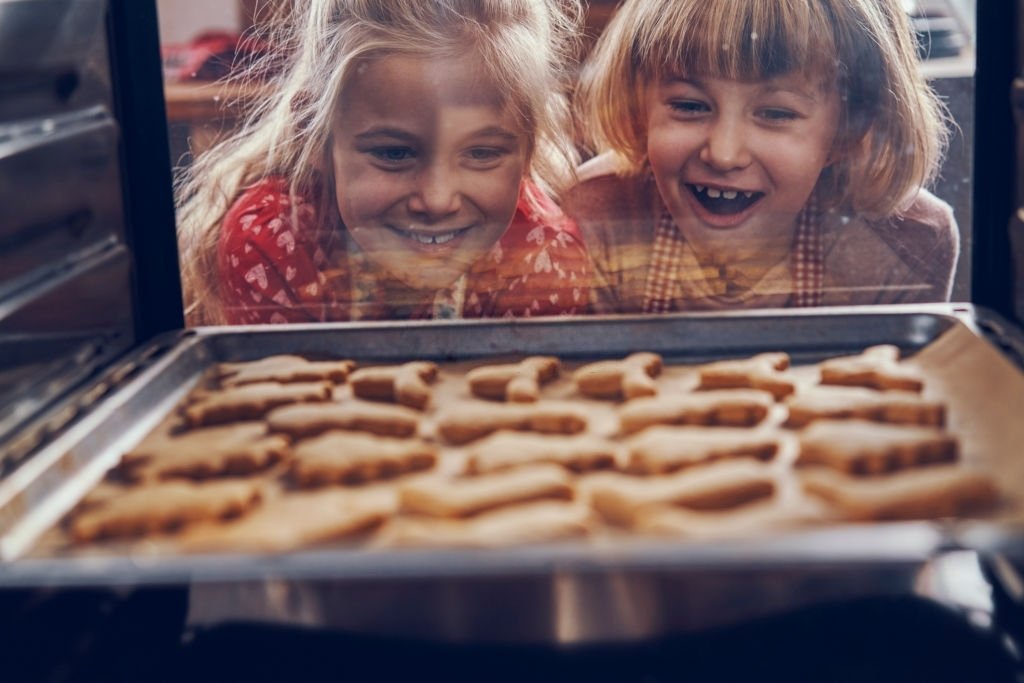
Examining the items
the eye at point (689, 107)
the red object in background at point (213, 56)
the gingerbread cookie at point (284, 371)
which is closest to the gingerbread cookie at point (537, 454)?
the gingerbread cookie at point (284, 371)

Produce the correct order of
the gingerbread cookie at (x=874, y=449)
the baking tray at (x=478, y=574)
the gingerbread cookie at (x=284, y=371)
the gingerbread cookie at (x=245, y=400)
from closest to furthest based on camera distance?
the baking tray at (x=478, y=574)
the gingerbread cookie at (x=874, y=449)
the gingerbread cookie at (x=245, y=400)
the gingerbread cookie at (x=284, y=371)

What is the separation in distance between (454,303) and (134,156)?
0.56 meters

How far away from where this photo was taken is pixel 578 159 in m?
1.89

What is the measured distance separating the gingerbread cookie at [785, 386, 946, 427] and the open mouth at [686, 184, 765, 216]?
1.27ft

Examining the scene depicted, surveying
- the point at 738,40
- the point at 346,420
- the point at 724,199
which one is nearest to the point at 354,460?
the point at 346,420

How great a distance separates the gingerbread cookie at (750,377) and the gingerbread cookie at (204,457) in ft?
2.00

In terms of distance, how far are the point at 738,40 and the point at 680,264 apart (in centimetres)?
36

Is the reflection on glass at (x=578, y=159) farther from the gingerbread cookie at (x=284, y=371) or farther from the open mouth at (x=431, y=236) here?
the gingerbread cookie at (x=284, y=371)

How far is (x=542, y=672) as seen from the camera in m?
1.33

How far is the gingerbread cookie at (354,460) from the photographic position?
1459 millimetres

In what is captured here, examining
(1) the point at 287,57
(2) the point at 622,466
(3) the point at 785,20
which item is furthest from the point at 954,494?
(1) the point at 287,57

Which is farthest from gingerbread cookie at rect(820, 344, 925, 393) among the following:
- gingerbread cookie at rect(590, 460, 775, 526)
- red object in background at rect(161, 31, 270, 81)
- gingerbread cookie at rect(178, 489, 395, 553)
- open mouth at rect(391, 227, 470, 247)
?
red object in background at rect(161, 31, 270, 81)

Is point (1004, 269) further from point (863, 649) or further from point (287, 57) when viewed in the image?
point (287, 57)

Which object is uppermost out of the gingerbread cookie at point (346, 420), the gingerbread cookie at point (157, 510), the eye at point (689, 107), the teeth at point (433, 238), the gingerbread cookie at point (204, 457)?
the eye at point (689, 107)
